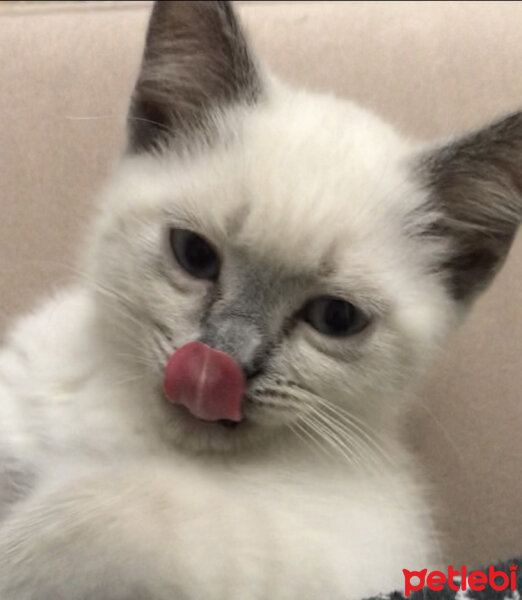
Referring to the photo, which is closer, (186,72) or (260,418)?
(260,418)

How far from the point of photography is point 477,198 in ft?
2.61

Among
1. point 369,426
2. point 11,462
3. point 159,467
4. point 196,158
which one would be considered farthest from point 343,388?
point 11,462

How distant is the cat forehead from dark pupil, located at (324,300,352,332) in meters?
0.05

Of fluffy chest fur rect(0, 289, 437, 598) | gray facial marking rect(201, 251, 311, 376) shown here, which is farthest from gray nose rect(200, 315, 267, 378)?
fluffy chest fur rect(0, 289, 437, 598)

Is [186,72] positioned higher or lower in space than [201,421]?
higher

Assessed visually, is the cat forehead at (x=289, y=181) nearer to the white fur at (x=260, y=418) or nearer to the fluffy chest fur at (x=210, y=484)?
the white fur at (x=260, y=418)

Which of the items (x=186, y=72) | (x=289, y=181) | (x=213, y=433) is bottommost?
(x=213, y=433)

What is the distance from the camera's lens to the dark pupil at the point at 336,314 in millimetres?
745

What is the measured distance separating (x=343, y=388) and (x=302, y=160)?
0.79ft

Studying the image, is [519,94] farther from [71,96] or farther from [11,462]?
[11,462]

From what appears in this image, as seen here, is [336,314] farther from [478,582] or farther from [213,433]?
[478,582]

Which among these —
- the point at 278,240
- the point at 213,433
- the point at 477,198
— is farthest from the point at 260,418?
the point at 477,198

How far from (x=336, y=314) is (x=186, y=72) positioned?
1.10 feet

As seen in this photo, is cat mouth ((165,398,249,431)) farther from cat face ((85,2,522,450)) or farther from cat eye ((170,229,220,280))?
cat eye ((170,229,220,280))
